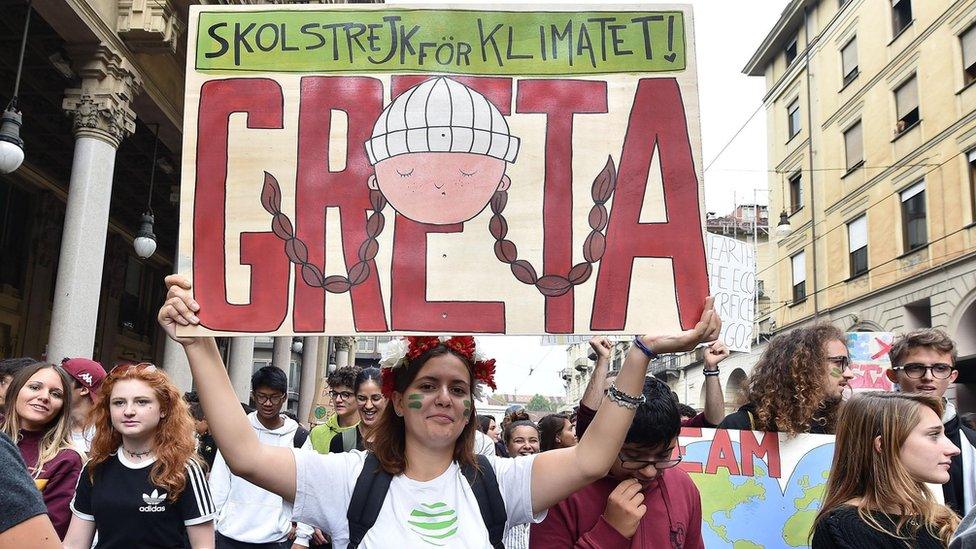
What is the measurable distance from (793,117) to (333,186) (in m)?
29.0

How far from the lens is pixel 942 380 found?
3.63 m

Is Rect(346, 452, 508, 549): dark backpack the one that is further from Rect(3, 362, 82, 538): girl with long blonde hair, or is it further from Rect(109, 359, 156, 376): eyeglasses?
Rect(3, 362, 82, 538): girl with long blonde hair

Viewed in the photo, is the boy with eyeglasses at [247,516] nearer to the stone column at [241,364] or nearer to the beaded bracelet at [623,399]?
the beaded bracelet at [623,399]

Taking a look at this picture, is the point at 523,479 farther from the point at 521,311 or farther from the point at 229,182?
the point at 229,182

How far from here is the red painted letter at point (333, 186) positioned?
258 cm

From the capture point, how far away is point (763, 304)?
34.4 meters

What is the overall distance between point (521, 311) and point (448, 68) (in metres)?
0.91

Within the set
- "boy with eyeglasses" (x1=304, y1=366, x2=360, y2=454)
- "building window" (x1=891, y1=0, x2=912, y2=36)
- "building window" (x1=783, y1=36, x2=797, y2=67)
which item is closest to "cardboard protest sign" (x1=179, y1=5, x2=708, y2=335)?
"boy with eyeglasses" (x1=304, y1=366, x2=360, y2=454)

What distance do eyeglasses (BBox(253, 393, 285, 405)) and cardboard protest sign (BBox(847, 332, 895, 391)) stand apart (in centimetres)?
504

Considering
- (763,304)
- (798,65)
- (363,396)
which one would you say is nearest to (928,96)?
(798,65)

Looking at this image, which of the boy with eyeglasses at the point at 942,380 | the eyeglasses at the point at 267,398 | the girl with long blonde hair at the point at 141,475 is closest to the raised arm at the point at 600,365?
the boy with eyeglasses at the point at 942,380

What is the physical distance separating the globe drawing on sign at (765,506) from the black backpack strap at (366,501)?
6.34 ft

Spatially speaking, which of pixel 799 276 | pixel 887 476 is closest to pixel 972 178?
pixel 799 276

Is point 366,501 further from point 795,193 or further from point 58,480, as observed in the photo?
point 795,193
